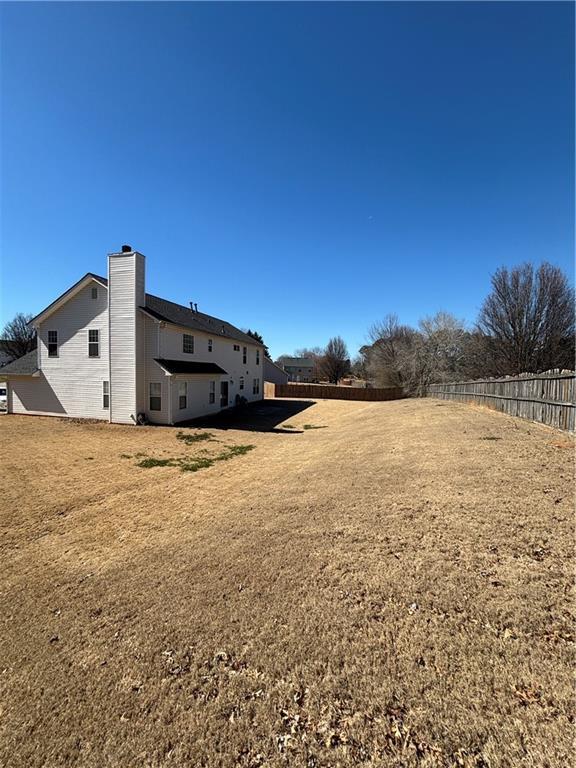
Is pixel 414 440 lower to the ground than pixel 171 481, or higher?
higher

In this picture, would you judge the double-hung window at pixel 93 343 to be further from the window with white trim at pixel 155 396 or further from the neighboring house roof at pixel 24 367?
the neighboring house roof at pixel 24 367

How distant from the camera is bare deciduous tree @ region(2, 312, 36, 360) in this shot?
4359 centimetres

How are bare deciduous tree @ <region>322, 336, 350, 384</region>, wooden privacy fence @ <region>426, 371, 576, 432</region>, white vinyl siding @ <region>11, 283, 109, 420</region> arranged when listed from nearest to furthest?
1. wooden privacy fence @ <region>426, 371, 576, 432</region>
2. white vinyl siding @ <region>11, 283, 109, 420</region>
3. bare deciduous tree @ <region>322, 336, 350, 384</region>

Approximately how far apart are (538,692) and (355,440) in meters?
10.2

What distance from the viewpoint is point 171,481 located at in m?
8.89

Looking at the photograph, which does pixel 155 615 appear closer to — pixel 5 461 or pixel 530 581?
pixel 530 581

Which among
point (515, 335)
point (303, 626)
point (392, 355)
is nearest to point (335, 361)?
point (392, 355)

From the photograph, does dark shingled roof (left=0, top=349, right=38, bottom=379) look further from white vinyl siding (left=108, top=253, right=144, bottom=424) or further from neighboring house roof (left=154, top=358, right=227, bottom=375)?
neighboring house roof (left=154, top=358, right=227, bottom=375)

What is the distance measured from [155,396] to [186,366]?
2.63 m

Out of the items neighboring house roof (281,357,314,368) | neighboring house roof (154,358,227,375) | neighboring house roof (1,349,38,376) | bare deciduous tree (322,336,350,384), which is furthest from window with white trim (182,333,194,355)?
neighboring house roof (281,357,314,368)

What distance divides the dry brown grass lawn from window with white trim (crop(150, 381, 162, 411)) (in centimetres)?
1197

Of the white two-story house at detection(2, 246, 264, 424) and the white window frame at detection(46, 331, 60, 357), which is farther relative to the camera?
the white window frame at detection(46, 331, 60, 357)

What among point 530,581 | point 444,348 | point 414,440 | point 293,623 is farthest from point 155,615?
point 444,348

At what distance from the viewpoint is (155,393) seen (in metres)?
18.8
